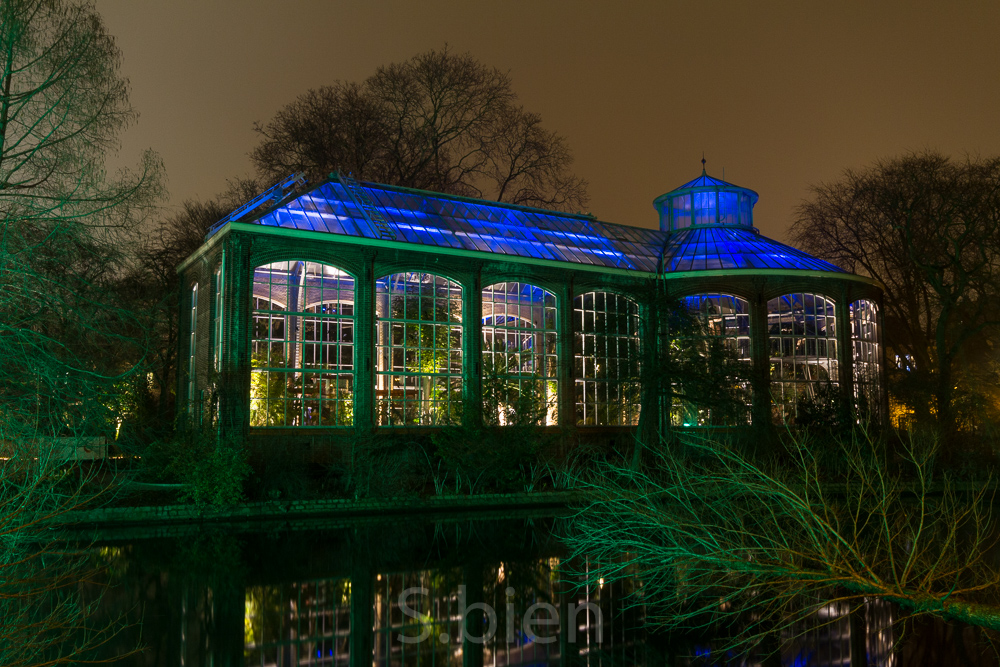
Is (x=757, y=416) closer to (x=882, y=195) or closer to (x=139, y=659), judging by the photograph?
(x=139, y=659)

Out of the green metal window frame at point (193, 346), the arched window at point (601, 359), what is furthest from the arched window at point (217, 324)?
the arched window at point (601, 359)

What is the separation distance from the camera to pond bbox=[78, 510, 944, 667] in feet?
27.7

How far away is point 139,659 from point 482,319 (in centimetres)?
2064

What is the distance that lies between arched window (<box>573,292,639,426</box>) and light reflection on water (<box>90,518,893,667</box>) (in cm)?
1524

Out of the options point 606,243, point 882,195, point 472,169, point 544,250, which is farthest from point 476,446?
point 882,195

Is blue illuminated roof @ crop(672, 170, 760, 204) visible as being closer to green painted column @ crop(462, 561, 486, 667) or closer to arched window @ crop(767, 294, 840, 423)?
arched window @ crop(767, 294, 840, 423)

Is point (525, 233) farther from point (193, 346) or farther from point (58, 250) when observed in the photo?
point (58, 250)

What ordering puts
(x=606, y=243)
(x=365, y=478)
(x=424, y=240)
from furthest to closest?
(x=606, y=243), (x=424, y=240), (x=365, y=478)

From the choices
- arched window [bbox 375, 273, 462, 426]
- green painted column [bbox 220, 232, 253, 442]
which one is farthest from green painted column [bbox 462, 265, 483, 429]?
green painted column [bbox 220, 232, 253, 442]

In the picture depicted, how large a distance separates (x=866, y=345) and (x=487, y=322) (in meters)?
15.1

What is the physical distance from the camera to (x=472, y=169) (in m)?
38.3

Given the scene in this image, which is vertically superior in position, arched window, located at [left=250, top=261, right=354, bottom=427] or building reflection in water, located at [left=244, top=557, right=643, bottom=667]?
arched window, located at [left=250, top=261, right=354, bottom=427]

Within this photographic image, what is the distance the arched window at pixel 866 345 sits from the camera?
31.8m

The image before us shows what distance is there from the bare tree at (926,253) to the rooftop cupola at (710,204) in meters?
4.39
